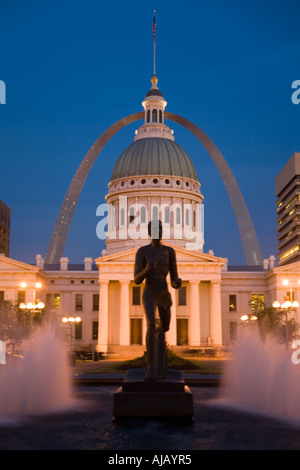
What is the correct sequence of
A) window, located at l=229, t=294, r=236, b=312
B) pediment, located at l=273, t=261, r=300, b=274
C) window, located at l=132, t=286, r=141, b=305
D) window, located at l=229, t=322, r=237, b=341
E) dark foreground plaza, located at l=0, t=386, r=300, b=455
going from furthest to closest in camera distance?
window, located at l=229, t=294, r=236, b=312, window, located at l=229, t=322, r=237, b=341, window, located at l=132, t=286, r=141, b=305, pediment, located at l=273, t=261, r=300, b=274, dark foreground plaza, located at l=0, t=386, r=300, b=455

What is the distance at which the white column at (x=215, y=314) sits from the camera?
82.4m

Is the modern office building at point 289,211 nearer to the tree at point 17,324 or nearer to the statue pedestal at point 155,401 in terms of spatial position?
the tree at point 17,324

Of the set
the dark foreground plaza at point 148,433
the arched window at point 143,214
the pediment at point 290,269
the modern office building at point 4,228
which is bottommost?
the dark foreground plaza at point 148,433

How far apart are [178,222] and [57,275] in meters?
24.4

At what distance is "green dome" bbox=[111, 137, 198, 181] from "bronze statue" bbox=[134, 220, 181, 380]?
91840 millimetres

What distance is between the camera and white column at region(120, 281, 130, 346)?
268 ft

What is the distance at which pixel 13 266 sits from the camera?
8588cm

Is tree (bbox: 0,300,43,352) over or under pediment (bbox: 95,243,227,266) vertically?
under

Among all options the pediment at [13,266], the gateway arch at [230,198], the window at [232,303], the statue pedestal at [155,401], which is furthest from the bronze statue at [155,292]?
the gateway arch at [230,198]

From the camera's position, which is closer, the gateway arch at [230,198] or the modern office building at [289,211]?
the gateway arch at [230,198]

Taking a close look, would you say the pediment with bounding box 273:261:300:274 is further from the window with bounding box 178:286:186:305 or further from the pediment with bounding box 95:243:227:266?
the window with bounding box 178:286:186:305

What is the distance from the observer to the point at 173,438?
481 inches

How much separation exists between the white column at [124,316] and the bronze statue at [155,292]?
66.3 meters

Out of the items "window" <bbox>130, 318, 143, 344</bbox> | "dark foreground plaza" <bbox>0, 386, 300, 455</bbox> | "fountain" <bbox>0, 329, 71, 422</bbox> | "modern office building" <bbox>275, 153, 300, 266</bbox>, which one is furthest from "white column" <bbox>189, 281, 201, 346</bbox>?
"dark foreground plaza" <bbox>0, 386, 300, 455</bbox>
